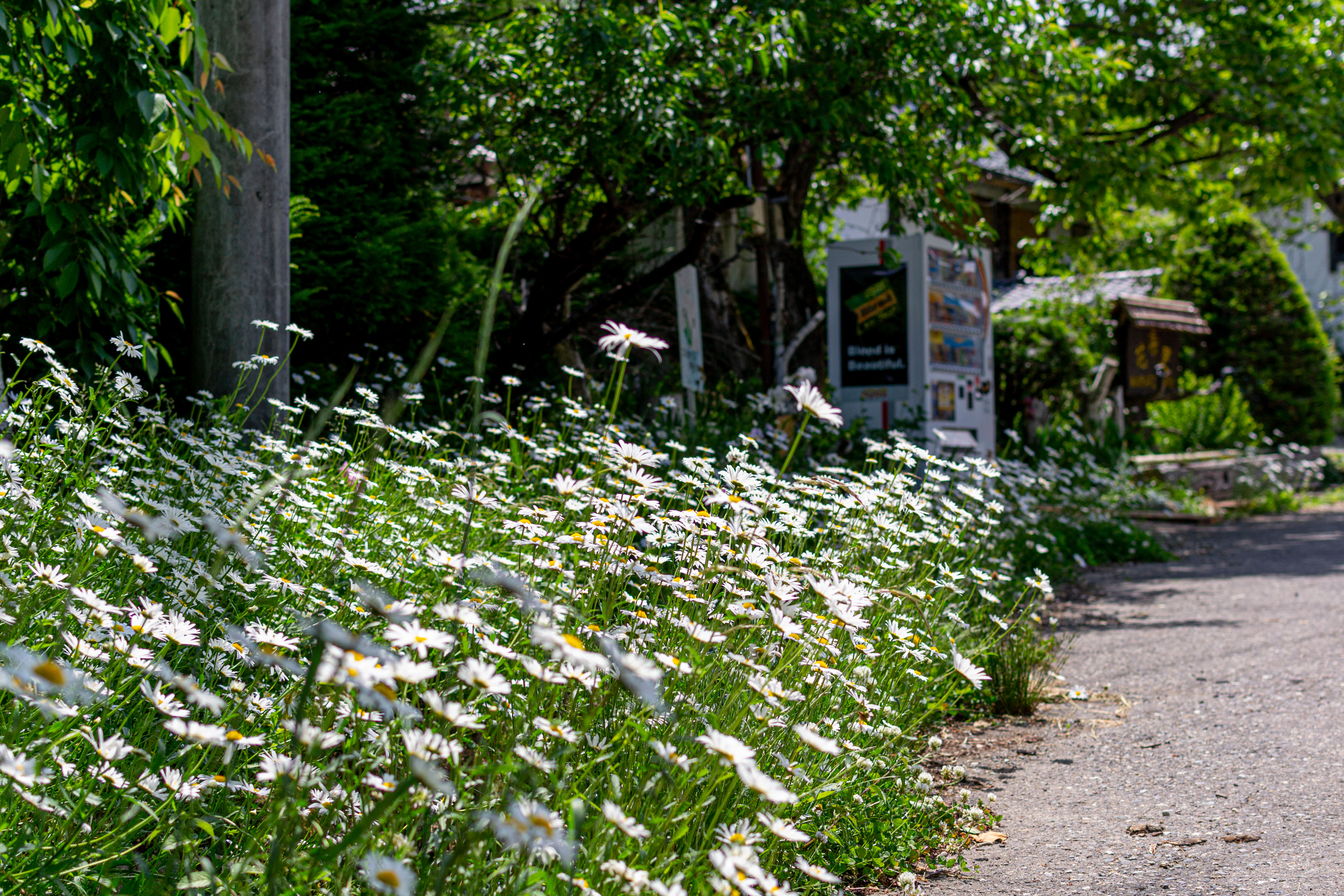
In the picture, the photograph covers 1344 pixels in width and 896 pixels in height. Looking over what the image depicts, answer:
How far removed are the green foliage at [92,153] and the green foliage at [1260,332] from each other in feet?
55.3

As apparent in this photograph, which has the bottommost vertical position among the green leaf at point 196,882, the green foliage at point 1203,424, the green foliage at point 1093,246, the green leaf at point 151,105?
the green leaf at point 196,882

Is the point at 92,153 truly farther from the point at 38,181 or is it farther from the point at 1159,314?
the point at 1159,314

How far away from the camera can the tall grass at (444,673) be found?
1640 mm

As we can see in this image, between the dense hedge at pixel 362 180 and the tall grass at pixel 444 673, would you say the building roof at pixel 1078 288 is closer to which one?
the dense hedge at pixel 362 180

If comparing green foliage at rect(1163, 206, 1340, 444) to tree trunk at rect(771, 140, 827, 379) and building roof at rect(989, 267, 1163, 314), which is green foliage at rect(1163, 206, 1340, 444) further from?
tree trunk at rect(771, 140, 827, 379)

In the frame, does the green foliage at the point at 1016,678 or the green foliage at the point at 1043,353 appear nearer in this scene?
the green foliage at the point at 1016,678

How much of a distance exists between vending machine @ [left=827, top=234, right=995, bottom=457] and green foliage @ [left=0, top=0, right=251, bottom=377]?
6022 millimetres

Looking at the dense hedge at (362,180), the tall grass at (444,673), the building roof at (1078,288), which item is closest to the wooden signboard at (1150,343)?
the building roof at (1078,288)

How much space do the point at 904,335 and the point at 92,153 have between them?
6.92m

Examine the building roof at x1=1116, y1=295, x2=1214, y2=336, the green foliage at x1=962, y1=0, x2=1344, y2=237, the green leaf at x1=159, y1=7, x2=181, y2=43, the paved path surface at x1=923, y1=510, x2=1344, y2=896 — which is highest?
the green foliage at x1=962, y1=0, x2=1344, y2=237

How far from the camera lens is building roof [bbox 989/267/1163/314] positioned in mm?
15242

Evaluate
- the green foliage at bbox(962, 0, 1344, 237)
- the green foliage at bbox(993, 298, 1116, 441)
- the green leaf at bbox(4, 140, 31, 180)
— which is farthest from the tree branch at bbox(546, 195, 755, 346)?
the green foliage at bbox(993, 298, 1116, 441)

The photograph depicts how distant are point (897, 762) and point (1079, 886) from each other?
537 mm

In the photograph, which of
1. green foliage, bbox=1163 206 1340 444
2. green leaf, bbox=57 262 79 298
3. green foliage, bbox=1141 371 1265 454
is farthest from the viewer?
green foliage, bbox=1163 206 1340 444
